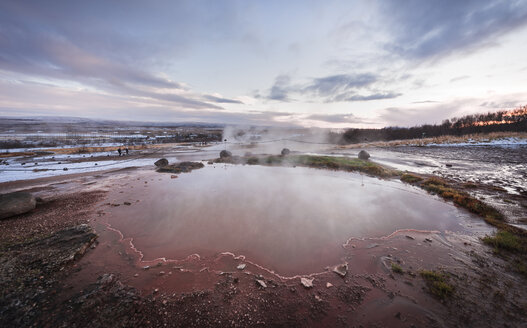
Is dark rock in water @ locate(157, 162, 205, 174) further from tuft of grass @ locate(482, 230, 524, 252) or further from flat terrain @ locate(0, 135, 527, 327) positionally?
tuft of grass @ locate(482, 230, 524, 252)

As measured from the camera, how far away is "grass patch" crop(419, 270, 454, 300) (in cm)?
356

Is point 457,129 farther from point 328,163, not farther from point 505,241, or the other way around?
point 505,241

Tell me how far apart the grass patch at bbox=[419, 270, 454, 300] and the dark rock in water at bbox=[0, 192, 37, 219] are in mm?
13091

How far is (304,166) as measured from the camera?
1709 centimetres

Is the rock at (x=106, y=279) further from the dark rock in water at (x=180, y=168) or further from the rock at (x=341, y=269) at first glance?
the dark rock in water at (x=180, y=168)

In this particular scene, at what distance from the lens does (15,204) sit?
7121 mm

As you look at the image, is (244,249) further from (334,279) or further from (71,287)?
(71,287)

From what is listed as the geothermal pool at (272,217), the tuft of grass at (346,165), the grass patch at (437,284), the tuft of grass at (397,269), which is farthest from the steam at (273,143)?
the grass patch at (437,284)

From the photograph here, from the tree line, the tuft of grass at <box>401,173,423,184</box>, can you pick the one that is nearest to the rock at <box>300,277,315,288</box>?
the tuft of grass at <box>401,173,423,184</box>

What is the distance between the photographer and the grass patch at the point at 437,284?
3.56m

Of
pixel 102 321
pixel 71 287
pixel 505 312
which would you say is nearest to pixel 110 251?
pixel 71 287

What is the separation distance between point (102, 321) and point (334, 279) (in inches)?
168

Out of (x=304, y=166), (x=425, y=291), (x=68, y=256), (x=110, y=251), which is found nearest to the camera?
(x=425, y=291)

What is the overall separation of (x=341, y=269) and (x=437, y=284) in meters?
1.78
